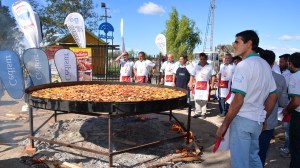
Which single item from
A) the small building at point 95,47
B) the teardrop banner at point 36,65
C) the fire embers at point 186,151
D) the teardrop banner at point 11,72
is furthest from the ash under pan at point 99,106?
the small building at point 95,47

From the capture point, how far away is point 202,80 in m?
8.60

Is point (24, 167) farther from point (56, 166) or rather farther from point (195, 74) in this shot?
point (195, 74)

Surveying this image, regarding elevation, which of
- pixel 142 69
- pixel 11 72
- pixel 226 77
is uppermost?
pixel 142 69

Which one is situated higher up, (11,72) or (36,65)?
(36,65)

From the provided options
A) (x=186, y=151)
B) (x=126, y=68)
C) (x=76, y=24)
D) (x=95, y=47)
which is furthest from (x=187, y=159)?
(x=95, y=47)

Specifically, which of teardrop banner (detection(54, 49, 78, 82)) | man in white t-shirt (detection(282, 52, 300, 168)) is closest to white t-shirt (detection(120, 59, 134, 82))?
teardrop banner (detection(54, 49, 78, 82))

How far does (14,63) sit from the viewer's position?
7.90 meters

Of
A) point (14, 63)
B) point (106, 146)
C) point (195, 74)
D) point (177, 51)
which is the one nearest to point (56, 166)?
point (106, 146)

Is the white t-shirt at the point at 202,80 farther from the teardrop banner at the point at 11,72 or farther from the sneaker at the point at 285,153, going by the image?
the teardrop banner at the point at 11,72

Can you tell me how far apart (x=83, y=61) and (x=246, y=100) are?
9223mm

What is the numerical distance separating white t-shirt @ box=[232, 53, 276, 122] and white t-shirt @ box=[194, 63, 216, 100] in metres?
5.46

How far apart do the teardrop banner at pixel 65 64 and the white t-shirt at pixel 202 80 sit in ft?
15.0

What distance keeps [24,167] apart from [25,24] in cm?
646

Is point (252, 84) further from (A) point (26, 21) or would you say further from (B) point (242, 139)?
(A) point (26, 21)
